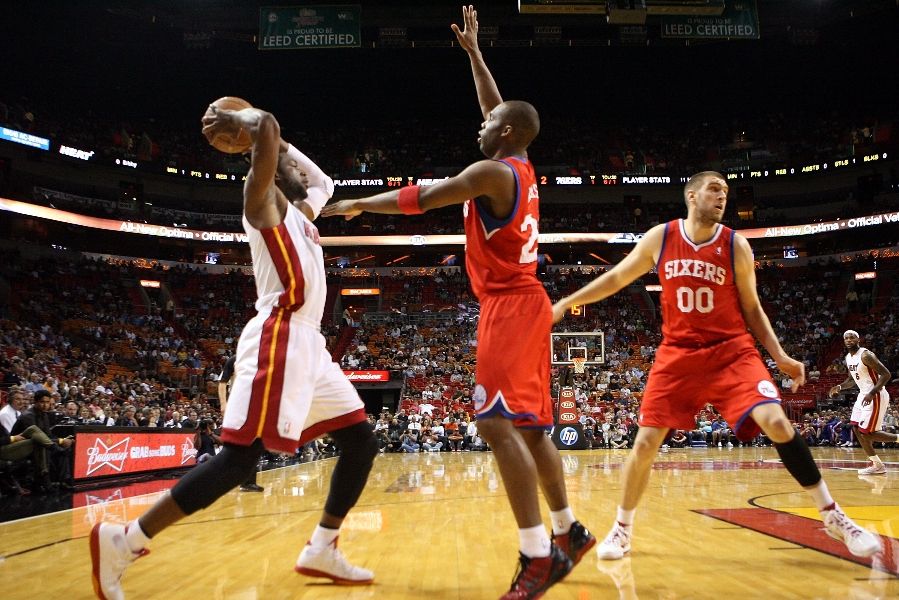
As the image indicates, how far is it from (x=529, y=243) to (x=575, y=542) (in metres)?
1.43

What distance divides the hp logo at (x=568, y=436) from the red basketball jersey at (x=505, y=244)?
1726 cm

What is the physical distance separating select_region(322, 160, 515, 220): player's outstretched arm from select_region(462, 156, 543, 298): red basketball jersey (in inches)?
3.8

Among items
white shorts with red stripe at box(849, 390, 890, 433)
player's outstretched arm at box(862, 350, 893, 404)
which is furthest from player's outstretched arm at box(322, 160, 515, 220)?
white shorts with red stripe at box(849, 390, 890, 433)

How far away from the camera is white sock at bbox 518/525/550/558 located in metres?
2.71

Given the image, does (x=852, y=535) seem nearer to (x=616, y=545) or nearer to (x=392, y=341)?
(x=616, y=545)

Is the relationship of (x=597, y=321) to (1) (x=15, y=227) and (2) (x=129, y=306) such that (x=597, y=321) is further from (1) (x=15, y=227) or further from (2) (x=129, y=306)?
(1) (x=15, y=227)

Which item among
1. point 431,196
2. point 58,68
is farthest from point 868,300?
point 58,68

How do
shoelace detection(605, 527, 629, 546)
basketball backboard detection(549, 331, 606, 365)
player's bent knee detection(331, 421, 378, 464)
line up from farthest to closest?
basketball backboard detection(549, 331, 606, 365), shoelace detection(605, 527, 629, 546), player's bent knee detection(331, 421, 378, 464)

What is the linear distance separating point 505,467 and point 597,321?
31.3 m

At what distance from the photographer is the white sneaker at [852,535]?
3.44 metres

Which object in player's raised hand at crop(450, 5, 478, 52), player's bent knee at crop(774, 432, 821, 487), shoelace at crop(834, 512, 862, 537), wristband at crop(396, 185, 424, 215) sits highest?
player's raised hand at crop(450, 5, 478, 52)

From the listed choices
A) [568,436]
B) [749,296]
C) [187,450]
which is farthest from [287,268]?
[568,436]

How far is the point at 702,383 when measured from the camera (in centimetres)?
390

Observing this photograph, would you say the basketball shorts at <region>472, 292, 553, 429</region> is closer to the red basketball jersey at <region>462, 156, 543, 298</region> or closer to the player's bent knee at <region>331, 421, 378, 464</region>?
the red basketball jersey at <region>462, 156, 543, 298</region>
